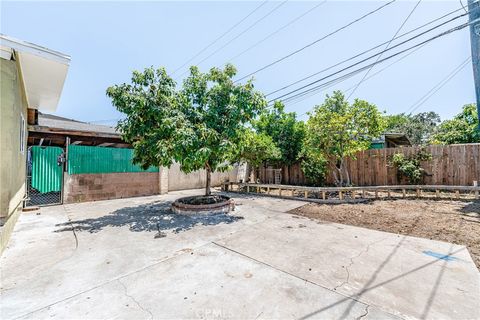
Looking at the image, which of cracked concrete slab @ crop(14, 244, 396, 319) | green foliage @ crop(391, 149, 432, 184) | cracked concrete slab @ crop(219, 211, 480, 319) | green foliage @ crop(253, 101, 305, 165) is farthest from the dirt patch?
green foliage @ crop(253, 101, 305, 165)

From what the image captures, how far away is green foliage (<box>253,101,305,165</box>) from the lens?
1188 cm

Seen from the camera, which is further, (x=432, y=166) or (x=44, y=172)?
(x=432, y=166)

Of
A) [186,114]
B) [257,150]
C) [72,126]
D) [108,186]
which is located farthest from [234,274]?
[72,126]

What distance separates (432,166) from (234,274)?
33.0 feet

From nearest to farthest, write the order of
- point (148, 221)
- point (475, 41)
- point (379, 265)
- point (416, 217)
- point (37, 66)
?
point (379, 265) → point (37, 66) → point (475, 41) → point (416, 217) → point (148, 221)

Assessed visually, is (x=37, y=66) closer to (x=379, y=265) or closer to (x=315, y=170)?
(x=379, y=265)

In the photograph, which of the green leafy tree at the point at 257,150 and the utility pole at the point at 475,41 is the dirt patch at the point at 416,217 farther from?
the green leafy tree at the point at 257,150

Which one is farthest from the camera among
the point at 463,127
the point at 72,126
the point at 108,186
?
the point at 463,127

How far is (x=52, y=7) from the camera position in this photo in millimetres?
5438

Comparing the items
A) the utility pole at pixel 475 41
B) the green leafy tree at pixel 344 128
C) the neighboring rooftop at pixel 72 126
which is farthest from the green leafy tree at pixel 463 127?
the neighboring rooftop at pixel 72 126

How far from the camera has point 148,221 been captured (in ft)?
18.6

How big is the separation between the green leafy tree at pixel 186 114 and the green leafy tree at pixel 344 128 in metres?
3.75

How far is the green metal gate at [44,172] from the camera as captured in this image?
7.51m

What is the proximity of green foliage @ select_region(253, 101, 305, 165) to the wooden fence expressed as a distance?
2374 mm
